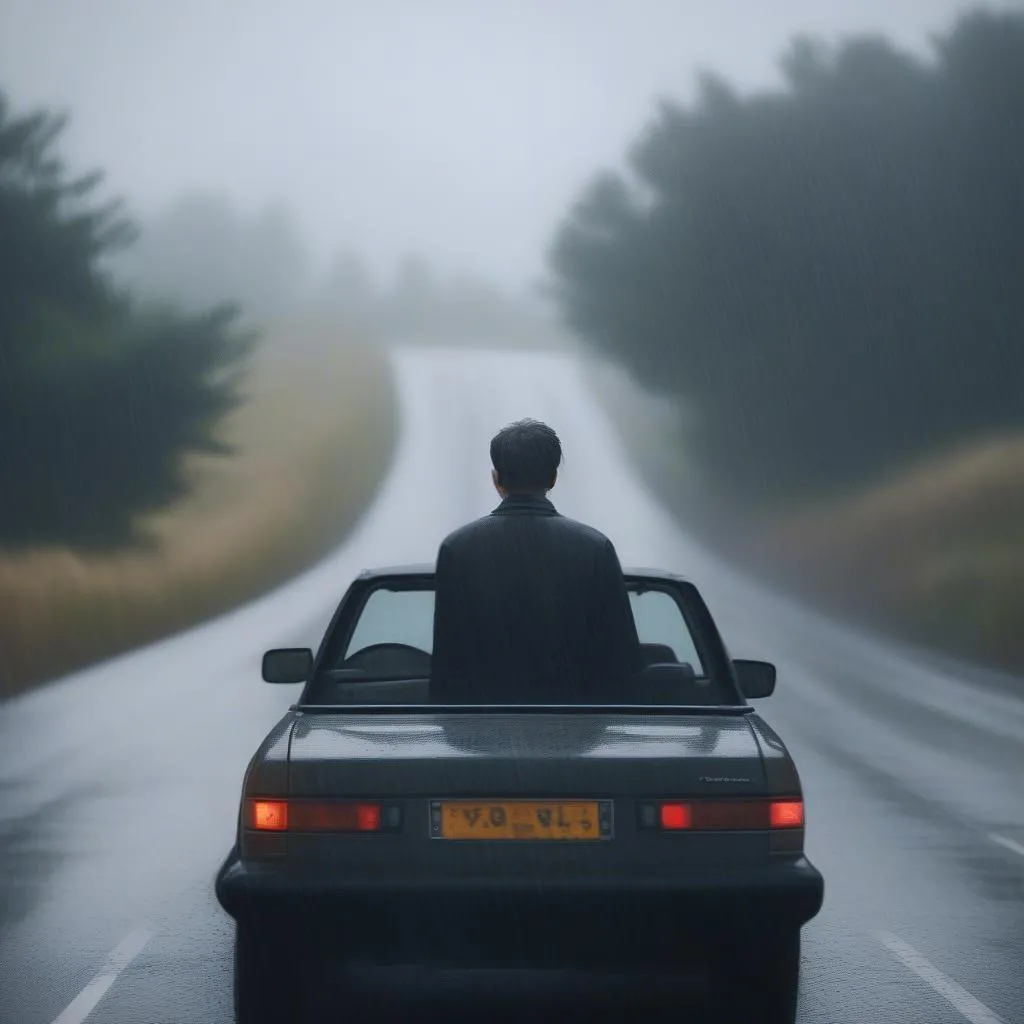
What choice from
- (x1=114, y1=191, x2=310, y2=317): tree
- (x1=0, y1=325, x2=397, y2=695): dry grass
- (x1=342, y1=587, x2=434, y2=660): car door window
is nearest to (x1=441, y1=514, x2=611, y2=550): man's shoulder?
(x1=0, y1=325, x2=397, y2=695): dry grass

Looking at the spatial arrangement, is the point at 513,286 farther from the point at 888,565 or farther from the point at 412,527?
the point at 888,565

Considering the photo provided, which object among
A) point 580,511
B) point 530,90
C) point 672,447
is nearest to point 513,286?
point 530,90

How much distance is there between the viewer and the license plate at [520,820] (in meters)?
5.00

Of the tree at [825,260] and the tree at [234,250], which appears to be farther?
the tree at [234,250]

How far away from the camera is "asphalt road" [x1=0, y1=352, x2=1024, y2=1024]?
6.56 m

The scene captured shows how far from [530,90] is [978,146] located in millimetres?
59755

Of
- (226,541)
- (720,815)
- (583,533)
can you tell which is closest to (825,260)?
(226,541)

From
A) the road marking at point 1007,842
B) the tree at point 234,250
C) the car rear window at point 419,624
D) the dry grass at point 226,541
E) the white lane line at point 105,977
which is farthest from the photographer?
the tree at point 234,250

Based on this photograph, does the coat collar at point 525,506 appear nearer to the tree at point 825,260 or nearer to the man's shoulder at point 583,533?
the man's shoulder at point 583,533

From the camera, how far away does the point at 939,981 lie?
22.0 feet

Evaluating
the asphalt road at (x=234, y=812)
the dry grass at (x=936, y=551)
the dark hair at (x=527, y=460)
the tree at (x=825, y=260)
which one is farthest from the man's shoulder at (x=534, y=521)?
the tree at (x=825, y=260)

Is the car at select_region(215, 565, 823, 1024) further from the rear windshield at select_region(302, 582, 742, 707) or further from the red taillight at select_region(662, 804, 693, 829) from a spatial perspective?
the rear windshield at select_region(302, 582, 742, 707)

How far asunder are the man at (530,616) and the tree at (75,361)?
22.1 meters

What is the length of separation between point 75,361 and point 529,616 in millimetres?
22382
